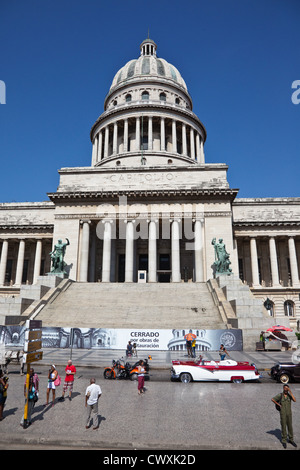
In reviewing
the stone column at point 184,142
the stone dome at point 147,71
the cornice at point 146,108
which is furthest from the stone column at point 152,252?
the stone dome at point 147,71

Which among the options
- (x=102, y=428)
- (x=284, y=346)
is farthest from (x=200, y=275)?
(x=102, y=428)

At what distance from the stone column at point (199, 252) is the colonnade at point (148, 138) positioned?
23.0 m

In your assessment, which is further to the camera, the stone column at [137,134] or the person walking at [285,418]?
the stone column at [137,134]

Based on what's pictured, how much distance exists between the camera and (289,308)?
155ft

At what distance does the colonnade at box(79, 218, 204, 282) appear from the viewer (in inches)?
1661

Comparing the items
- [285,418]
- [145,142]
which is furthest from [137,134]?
[285,418]

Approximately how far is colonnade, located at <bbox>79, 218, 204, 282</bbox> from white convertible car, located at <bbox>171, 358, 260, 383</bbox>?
2597cm

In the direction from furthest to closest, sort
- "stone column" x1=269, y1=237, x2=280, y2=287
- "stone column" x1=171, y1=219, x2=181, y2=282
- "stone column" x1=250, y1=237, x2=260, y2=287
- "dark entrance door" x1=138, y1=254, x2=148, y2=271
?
"dark entrance door" x1=138, y1=254, x2=148, y2=271 → "stone column" x1=250, y1=237, x2=260, y2=287 → "stone column" x1=269, y1=237, x2=280, y2=287 → "stone column" x1=171, y1=219, x2=181, y2=282

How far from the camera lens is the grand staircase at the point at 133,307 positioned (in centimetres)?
2638

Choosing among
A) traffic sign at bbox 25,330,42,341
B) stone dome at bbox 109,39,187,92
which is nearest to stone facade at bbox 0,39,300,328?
stone dome at bbox 109,39,187,92

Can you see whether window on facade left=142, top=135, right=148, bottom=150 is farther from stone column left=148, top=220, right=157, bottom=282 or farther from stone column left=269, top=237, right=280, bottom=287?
stone column left=269, top=237, right=280, bottom=287

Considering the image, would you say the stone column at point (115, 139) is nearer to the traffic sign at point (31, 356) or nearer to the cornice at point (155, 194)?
the cornice at point (155, 194)

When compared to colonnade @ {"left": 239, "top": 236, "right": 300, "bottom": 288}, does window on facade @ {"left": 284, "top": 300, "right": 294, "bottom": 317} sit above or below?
below
